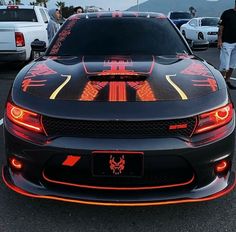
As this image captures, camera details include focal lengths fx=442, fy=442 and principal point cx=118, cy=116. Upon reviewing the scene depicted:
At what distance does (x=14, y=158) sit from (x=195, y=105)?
130cm

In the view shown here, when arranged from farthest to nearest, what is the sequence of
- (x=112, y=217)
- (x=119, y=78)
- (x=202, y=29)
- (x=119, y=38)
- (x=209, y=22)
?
(x=209, y=22), (x=202, y=29), (x=119, y=38), (x=119, y=78), (x=112, y=217)

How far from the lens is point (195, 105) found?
2.98m

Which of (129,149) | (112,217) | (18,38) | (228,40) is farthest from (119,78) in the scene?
(18,38)

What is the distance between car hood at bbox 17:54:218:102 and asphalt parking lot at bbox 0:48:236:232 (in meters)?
0.86

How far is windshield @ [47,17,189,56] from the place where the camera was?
4.35m

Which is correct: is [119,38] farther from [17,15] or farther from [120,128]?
[17,15]

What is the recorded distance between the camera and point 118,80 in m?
3.27

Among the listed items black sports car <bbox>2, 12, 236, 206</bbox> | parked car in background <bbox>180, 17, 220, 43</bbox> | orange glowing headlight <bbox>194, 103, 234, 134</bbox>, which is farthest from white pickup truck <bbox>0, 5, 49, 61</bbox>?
parked car in background <bbox>180, 17, 220, 43</bbox>

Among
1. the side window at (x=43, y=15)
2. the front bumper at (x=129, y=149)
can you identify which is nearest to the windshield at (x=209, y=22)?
the side window at (x=43, y=15)

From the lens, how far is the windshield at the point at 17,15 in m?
11.4

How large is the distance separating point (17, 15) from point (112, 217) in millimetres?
9264

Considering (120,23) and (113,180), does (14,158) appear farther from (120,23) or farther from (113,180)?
(120,23)

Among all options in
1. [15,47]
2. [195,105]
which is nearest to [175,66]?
[195,105]

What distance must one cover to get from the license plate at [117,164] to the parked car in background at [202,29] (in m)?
16.2
